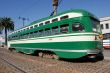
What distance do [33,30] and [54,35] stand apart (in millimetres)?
5569

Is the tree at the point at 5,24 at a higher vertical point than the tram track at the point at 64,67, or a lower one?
higher

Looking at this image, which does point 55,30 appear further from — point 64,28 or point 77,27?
point 77,27

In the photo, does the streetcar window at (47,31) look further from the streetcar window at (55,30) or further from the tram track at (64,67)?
the tram track at (64,67)

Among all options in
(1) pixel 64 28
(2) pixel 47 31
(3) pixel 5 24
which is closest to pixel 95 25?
(1) pixel 64 28

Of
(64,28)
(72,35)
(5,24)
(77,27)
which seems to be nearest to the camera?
(77,27)

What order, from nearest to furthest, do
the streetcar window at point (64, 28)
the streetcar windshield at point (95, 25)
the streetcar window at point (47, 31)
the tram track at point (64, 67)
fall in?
the tram track at point (64, 67)
the streetcar windshield at point (95, 25)
the streetcar window at point (64, 28)
the streetcar window at point (47, 31)

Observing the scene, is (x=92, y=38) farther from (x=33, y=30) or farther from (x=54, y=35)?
(x=33, y=30)

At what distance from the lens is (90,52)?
14906 mm

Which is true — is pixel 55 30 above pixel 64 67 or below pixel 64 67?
above

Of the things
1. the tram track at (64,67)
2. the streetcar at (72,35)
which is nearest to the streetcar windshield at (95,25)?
the streetcar at (72,35)

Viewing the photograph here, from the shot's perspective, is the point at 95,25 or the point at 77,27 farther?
the point at 95,25

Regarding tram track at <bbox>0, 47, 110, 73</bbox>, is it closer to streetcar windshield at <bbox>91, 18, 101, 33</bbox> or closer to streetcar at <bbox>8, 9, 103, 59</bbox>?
streetcar at <bbox>8, 9, 103, 59</bbox>

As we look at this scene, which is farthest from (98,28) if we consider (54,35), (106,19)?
(106,19)

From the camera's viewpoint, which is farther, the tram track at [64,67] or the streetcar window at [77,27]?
the streetcar window at [77,27]
